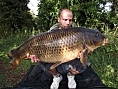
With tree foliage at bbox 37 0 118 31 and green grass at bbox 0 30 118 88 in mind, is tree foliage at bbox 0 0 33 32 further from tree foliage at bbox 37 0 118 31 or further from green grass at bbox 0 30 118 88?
green grass at bbox 0 30 118 88

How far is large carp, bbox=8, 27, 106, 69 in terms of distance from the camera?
10.9 ft

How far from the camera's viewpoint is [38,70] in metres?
4.75

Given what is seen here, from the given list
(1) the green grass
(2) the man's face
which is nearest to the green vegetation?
(1) the green grass

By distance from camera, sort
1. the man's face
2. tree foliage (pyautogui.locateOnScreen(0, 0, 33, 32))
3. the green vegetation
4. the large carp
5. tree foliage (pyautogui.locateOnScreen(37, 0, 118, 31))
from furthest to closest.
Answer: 1. tree foliage (pyautogui.locateOnScreen(0, 0, 33, 32))
2. tree foliage (pyautogui.locateOnScreen(37, 0, 118, 31))
3. the green vegetation
4. the man's face
5. the large carp

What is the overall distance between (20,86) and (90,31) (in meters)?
1.43

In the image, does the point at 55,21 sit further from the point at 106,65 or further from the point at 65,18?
the point at 65,18

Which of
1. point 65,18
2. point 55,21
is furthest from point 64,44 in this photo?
point 55,21

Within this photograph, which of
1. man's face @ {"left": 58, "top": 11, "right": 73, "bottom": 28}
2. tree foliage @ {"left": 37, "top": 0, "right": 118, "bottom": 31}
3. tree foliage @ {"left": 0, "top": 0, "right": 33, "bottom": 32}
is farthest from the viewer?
tree foliage @ {"left": 0, "top": 0, "right": 33, "bottom": 32}

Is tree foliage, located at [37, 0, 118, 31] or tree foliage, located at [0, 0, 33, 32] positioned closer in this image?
tree foliage, located at [37, 0, 118, 31]

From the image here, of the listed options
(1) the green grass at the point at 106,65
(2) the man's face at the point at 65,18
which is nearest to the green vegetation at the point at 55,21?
(1) the green grass at the point at 106,65

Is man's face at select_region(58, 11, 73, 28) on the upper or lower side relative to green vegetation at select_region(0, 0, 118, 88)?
upper

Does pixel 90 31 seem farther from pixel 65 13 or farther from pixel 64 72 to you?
pixel 64 72

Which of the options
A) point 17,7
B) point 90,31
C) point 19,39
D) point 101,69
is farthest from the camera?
point 17,7

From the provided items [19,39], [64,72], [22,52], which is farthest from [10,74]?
[19,39]
